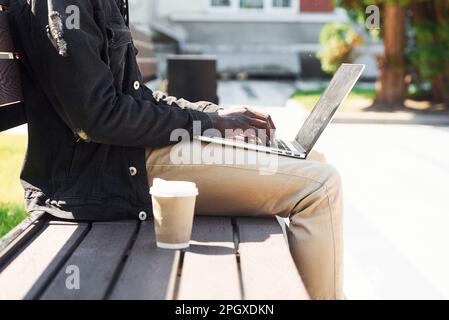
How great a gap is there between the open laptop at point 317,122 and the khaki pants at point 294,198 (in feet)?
0.16

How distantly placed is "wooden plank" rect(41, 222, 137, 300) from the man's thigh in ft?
0.83

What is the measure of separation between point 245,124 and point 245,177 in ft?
0.74

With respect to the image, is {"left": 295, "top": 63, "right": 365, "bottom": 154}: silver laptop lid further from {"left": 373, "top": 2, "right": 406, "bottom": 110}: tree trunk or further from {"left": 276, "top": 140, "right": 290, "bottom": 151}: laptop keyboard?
{"left": 373, "top": 2, "right": 406, "bottom": 110}: tree trunk

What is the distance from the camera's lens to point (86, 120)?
102 inches

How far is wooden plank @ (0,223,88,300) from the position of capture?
205 cm

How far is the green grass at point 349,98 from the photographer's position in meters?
12.9

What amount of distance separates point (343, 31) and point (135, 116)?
443 inches

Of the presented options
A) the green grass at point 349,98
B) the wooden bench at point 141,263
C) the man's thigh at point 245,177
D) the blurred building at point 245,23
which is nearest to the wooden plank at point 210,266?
the wooden bench at point 141,263

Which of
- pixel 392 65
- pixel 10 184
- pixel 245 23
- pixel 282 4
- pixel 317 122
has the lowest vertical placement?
pixel 10 184

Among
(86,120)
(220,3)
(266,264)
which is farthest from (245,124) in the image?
(220,3)

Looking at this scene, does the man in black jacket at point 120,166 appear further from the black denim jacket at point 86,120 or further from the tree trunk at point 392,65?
the tree trunk at point 392,65

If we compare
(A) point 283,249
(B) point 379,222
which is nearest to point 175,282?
(A) point 283,249

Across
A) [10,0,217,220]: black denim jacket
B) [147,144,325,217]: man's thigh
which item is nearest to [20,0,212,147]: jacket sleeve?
[10,0,217,220]: black denim jacket

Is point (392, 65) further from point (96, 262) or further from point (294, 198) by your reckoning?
point (96, 262)
